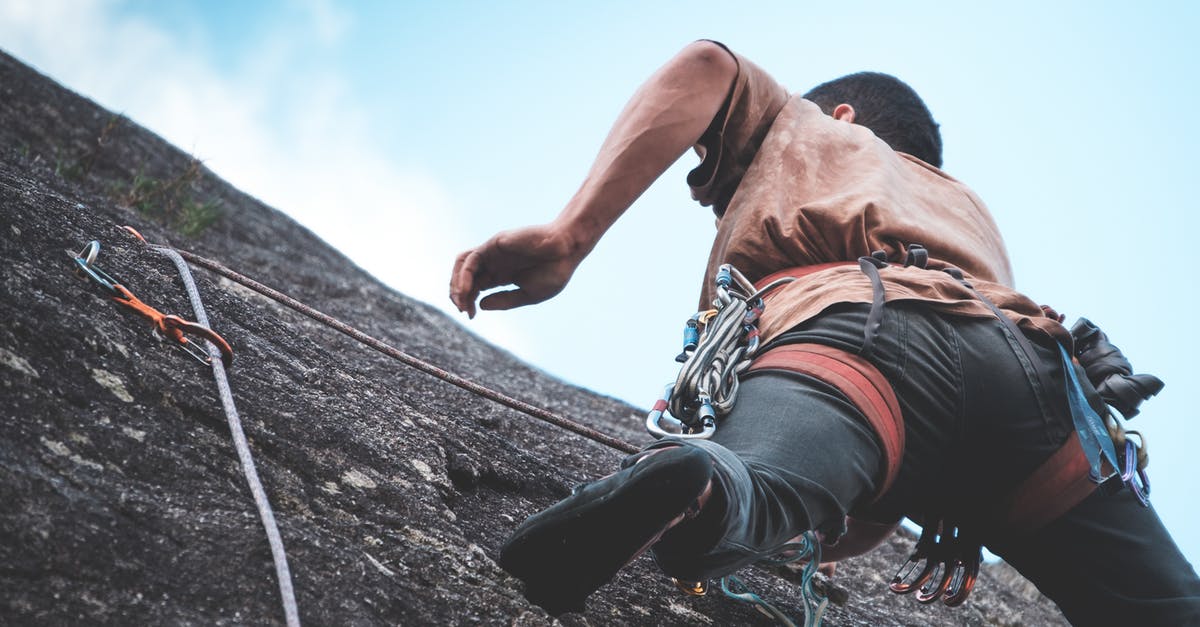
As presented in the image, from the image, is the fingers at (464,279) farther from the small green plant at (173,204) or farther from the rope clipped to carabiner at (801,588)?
the small green plant at (173,204)

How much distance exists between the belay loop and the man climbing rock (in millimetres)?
31

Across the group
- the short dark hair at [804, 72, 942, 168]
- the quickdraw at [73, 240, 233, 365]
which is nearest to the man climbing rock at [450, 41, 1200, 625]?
the short dark hair at [804, 72, 942, 168]

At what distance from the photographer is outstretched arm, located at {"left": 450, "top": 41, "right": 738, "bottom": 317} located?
2.58 metres

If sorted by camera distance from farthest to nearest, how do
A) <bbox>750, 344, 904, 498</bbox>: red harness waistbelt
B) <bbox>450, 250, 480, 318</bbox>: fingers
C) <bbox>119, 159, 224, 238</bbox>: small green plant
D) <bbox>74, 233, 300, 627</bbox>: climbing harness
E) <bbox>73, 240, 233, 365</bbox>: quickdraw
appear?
1. <bbox>119, 159, 224, 238</bbox>: small green plant
2. <bbox>450, 250, 480, 318</bbox>: fingers
3. <bbox>73, 240, 233, 365</bbox>: quickdraw
4. <bbox>750, 344, 904, 498</bbox>: red harness waistbelt
5. <bbox>74, 233, 300, 627</bbox>: climbing harness

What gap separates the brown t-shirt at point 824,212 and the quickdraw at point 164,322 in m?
1.30

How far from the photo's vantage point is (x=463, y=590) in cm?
229

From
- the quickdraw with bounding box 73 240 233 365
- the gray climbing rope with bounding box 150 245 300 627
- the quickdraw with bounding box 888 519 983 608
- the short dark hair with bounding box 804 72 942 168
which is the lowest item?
the gray climbing rope with bounding box 150 245 300 627

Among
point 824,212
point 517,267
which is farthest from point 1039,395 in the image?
point 517,267

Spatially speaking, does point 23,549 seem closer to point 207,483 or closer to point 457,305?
point 207,483

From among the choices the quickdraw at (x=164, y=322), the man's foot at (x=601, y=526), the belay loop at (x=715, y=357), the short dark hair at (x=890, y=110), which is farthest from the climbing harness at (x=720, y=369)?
the quickdraw at (x=164, y=322)

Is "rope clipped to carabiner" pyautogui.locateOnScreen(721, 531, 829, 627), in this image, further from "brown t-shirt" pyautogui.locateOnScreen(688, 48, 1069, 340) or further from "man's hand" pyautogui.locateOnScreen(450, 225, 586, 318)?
"man's hand" pyautogui.locateOnScreen(450, 225, 586, 318)

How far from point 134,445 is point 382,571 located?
1.83 feet

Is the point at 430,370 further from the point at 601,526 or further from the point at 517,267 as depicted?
the point at 601,526

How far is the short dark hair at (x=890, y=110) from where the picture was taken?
3.38 metres
